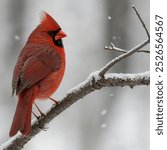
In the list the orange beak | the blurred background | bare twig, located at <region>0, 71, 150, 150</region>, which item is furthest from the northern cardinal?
the blurred background

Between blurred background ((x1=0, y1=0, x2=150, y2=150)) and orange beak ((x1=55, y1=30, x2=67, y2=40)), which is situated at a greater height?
orange beak ((x1=55, y1=30, x2=67, y2=40))

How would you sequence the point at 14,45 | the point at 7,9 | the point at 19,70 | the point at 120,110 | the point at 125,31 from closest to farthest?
1. the point at 19,70
2. the point at 120,110
3. the point at 125,31
4. the point at 14,45
5. the point at 7,9

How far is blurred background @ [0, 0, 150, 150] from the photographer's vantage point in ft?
30.7

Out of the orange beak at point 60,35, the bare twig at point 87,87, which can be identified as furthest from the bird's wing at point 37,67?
the bare twig at point 87,87

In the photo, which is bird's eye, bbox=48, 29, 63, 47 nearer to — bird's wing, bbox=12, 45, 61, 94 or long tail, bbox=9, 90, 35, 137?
bird's wing, bbox=12, 45, 61, 94

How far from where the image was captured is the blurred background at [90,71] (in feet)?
30.7

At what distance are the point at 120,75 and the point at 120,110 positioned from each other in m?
6.25

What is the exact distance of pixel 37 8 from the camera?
42.4ft

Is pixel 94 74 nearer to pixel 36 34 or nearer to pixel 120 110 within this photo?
pixel 36 34

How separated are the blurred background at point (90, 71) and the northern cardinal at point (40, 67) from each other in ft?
12.6

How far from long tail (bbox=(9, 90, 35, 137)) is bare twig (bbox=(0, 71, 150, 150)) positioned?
0.06 m

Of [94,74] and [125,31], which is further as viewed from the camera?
[125,31]

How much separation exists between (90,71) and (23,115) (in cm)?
678

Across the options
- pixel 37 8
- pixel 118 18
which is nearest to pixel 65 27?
pixel 37 8
